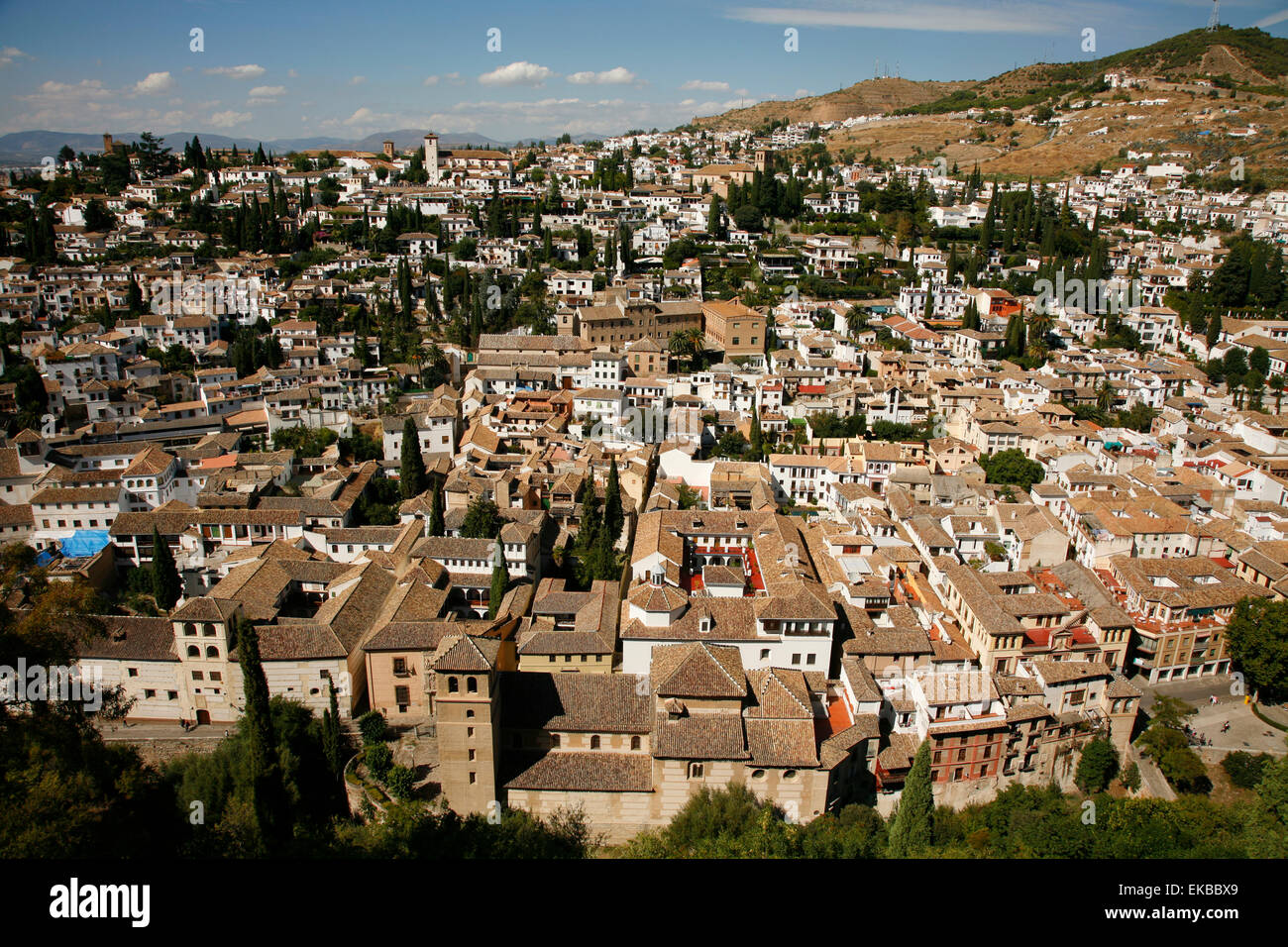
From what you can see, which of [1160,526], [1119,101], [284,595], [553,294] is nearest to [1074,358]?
[1160,526]

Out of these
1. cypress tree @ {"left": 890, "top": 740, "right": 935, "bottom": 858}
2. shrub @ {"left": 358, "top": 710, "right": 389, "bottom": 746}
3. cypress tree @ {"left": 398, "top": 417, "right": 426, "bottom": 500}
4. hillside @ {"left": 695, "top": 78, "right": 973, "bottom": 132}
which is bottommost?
cypress tree @ {"left": 890, "top": 740, "right": 935, "bottom": 858}

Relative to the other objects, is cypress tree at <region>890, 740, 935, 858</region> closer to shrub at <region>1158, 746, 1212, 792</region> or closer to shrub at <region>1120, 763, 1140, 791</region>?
shrub at <region>1120, 763, 1140, 791</region>

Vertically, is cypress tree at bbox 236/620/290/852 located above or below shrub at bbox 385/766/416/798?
above

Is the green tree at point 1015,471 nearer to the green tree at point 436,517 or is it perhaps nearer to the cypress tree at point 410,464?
the green tree at point 436,517

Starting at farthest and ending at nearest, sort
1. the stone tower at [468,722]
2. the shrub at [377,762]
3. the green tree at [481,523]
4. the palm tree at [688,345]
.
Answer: the palm tree at [688,345] < the green tree at [481,523] < the shrub at [377,762] < the stone tower at [468,722]

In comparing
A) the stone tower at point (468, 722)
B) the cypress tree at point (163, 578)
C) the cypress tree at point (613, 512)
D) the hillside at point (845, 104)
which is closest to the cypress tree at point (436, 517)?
the cypress tree at point (613, 512)

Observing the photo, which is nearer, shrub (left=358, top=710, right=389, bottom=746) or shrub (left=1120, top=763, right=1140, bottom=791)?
shrub (left=358, top=710, right=389, bottom=746)

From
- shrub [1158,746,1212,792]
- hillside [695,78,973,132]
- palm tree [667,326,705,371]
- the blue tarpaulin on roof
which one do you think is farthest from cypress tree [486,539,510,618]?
hillside [695,78,973,132]

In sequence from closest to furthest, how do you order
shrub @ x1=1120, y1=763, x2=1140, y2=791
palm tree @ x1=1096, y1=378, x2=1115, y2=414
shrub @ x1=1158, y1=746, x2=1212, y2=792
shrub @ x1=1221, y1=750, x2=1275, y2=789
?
shrub @ x1=1158, y1=746, x2=1212, y2=792 < shrub @ x1=1221, y1=750, x2=1275, y2=789 < shrub @ x1=1120, y1=763, x2=1140, y2=791 < palm tree @ x1=1096, y1=378, x2=1115, y2=414
